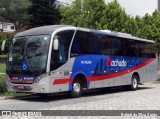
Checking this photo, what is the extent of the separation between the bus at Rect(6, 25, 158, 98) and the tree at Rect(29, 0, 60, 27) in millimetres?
27604

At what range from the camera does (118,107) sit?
14.5m

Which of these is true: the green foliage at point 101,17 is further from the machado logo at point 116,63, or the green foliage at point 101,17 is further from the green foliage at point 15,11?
the green foliage at point 15,11

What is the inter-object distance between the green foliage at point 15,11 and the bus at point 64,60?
87720 mm

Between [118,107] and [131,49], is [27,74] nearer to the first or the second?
[118,107]

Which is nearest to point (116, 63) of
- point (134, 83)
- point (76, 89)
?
point (134, 83)

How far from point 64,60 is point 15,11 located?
322ft

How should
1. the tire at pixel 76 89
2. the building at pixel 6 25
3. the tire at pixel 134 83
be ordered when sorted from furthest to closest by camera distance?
the building at pixel 6 25, the tire at pixel 134 83, the tire at pixel 76 89

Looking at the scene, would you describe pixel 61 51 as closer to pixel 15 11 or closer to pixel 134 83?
pixel 134 83

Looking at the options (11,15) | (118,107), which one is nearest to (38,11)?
(118,107)

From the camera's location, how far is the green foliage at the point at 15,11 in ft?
364

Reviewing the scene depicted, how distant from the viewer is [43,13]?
50.6m

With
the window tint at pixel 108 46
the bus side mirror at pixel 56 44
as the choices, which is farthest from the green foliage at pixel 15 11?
the bus side mirror at pixel 56 44

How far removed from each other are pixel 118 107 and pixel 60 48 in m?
4.54

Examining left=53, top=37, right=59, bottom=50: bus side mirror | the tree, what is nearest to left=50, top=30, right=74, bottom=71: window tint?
left=53, top=37, right=59, bottom=50: bus side mirror
